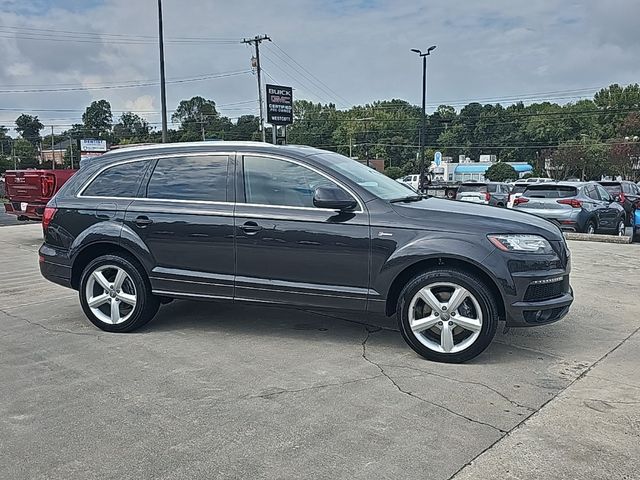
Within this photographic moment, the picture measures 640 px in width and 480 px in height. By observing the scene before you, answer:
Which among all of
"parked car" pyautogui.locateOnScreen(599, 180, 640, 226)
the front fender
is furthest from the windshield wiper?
"parked car" pyautogui.locateOnScreen(599, 180, 640, 226)

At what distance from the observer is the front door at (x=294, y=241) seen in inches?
192

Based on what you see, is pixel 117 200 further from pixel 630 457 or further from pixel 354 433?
pixel 630 457

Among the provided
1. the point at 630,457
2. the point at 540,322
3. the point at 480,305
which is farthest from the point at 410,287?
the point at 630,457

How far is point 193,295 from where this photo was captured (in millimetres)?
5414

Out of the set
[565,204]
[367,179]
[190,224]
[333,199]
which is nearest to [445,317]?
[333,199]

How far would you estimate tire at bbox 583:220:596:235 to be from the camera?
13500 mm

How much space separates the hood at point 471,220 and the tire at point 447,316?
0.36m

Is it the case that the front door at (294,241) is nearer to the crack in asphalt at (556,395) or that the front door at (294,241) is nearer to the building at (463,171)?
the crack in asphalt at (556,395)

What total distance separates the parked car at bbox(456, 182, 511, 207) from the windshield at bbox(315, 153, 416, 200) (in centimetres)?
1555

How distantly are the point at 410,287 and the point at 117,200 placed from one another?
2887 millimetres

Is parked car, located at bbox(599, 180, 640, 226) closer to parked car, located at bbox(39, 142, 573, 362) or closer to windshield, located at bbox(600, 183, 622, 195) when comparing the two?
windshield, located at bbox(600, 183, 622, 195)

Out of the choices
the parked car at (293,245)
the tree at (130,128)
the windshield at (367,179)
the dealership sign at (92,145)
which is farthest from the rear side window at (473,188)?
the tree at (130,128)

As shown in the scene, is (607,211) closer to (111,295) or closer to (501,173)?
(111,295)

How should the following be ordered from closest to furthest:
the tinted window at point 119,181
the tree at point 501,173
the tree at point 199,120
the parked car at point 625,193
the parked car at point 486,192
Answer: the tinted window at point 119,181, the parked car at point 625,193, the parked car at point 486,192, the tree at point 501,173, the tree at point 199,120
